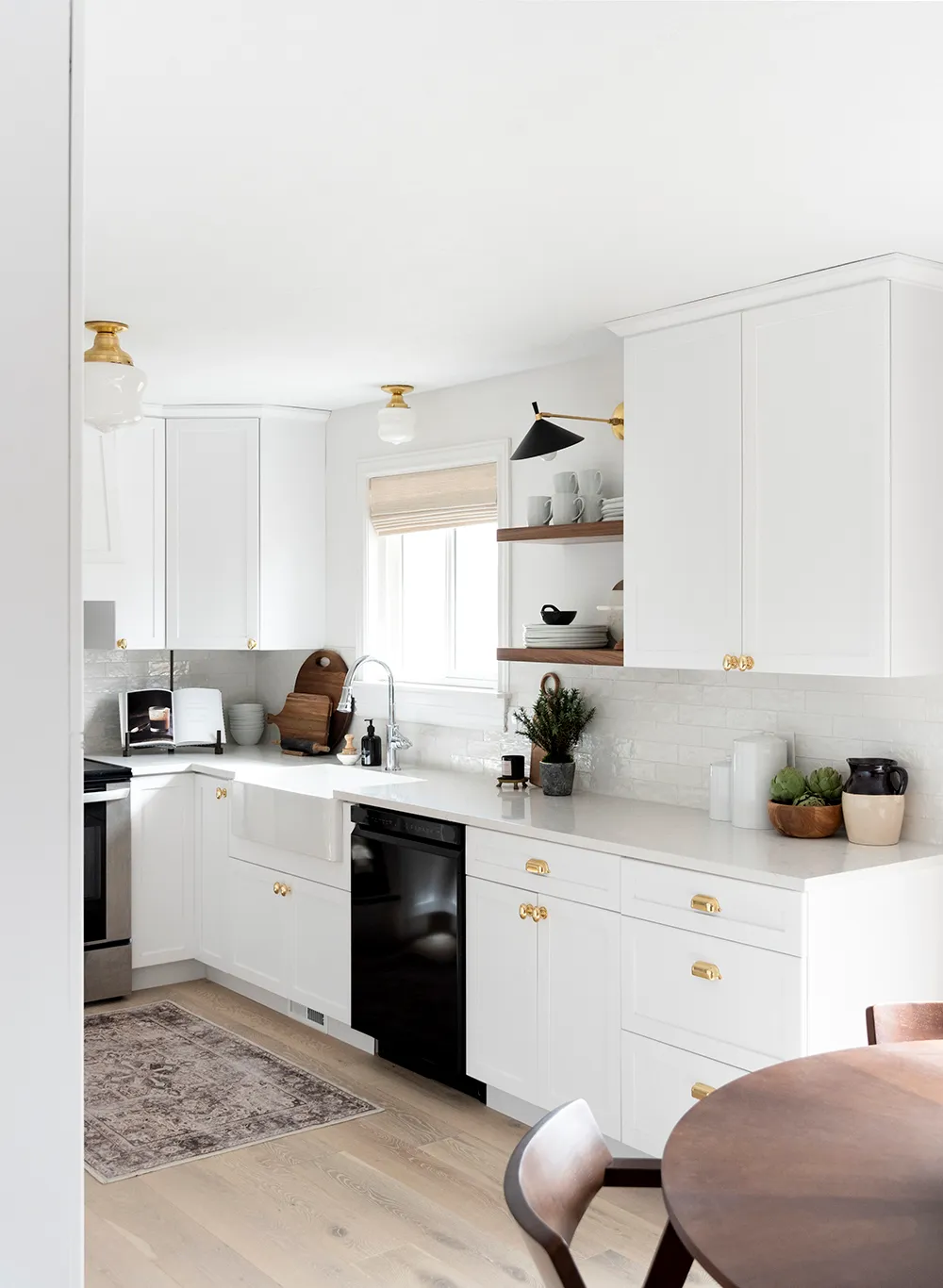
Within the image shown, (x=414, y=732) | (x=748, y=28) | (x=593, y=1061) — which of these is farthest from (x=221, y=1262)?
(x=748, y=28)

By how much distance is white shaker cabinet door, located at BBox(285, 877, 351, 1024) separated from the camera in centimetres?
430

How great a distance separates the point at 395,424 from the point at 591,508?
937mm

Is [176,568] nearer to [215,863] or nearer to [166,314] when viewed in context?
[215,863]

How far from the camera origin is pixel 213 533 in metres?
5.38

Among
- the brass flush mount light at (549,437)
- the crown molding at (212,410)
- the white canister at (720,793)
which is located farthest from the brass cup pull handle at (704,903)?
the crown molding at (212,410)

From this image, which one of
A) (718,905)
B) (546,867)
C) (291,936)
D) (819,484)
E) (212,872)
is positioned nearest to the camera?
(718,905)

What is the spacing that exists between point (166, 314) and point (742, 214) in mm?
1797

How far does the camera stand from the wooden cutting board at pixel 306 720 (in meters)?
5.43

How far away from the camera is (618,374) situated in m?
4.14

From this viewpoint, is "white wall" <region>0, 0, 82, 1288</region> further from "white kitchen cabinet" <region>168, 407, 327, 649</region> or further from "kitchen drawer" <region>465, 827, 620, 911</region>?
"white kitchen cabinet" <region>168, 407, 327, 649</region>

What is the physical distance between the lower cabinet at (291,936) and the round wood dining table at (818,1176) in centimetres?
256

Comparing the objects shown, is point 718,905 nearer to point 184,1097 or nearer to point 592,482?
point 592,482

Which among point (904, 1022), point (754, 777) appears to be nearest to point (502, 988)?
point (754, 777)

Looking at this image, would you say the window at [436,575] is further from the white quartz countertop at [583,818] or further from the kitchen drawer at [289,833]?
the kitchen drawer at [289,833]
